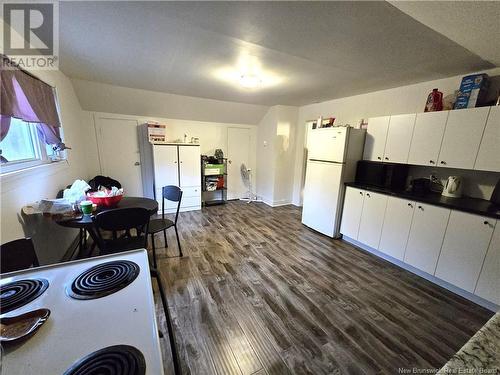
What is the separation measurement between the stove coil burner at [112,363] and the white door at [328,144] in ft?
10.1

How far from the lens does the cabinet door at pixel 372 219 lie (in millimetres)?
2654

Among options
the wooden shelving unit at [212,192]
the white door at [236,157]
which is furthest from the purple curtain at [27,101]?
the white door at [236,157]

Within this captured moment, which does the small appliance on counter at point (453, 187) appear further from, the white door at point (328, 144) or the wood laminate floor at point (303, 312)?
the white door at point (328, 144)

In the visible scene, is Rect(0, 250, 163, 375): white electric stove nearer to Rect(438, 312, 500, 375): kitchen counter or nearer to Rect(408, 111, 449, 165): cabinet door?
Rect(438, 312, 500, 375): kitchen counter

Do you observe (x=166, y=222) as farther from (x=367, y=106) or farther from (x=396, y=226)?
(x=367, y=106)

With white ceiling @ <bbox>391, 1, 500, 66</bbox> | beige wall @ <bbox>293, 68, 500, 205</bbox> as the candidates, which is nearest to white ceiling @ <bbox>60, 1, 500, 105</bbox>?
white ceiling @ <bbox>391, 1, 500, 66</bbox>

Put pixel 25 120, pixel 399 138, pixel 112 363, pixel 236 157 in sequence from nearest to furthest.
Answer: pixel 112 363, pixel 25 120, pixel 399 138, pixel 236 157

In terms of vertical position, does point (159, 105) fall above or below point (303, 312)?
above

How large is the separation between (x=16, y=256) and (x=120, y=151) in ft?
11.0

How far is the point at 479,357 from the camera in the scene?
548 mm

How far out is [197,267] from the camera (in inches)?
95.9

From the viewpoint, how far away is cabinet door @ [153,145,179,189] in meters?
3.96

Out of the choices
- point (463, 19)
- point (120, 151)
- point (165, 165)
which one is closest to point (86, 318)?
point (463, 19)

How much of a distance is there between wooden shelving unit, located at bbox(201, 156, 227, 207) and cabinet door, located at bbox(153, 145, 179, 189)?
2.18 ft
